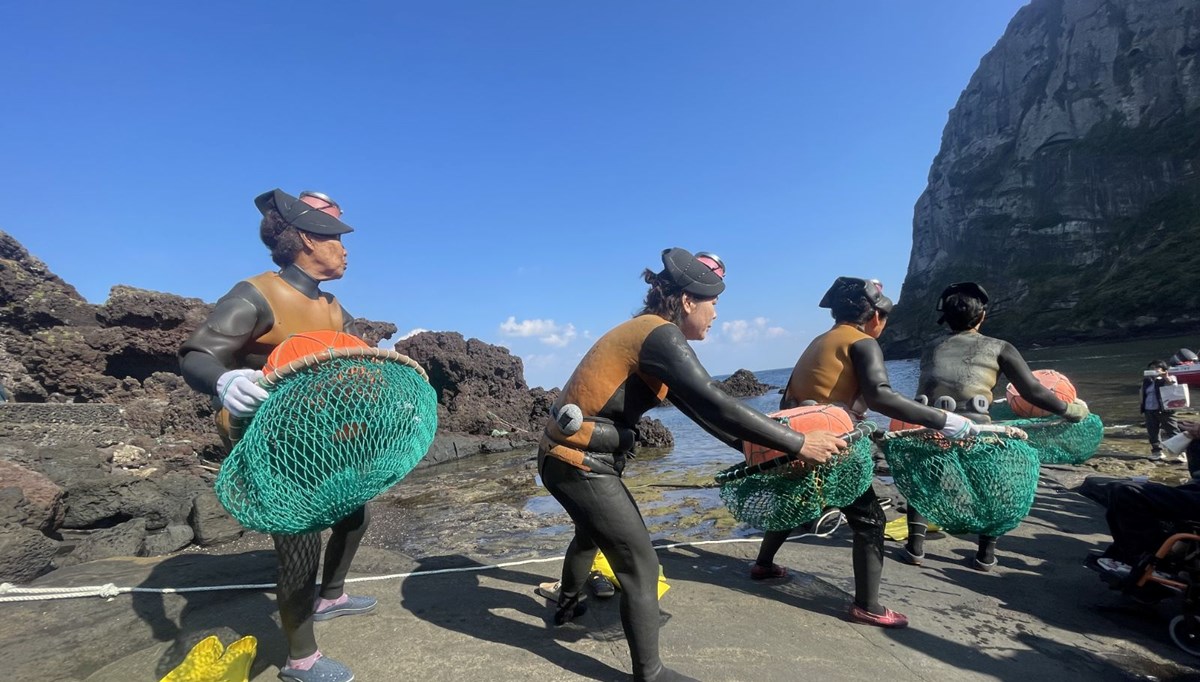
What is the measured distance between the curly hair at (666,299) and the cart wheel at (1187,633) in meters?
3.14

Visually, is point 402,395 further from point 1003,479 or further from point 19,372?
point 19,372

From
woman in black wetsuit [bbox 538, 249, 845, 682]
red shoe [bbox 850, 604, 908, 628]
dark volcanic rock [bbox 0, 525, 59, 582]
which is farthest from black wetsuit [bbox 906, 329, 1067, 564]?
dark volcanic rock [bbox 0, 525, 59, 582]

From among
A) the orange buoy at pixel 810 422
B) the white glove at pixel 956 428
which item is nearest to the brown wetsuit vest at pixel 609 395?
the orange buoy at pixel 810 422

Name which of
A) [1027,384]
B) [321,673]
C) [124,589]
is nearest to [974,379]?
[1027,384]

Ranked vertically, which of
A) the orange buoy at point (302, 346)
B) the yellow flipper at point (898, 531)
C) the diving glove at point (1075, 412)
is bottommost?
the yellow flipper at point (898, 531)

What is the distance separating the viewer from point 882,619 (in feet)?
10.4

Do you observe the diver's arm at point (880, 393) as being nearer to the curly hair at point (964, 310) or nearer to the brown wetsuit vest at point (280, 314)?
the curly hair at point (964, 310)

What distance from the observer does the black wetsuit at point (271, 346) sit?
2.32 m

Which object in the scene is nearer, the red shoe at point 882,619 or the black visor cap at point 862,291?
the red shoe at point 882,619

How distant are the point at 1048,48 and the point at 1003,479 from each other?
10870 cm

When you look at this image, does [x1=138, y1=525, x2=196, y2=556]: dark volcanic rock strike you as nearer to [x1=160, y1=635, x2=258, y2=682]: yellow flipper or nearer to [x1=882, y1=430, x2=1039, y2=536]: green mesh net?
[x1=160, y1=635, x2=258, y2=682]: yellow flipper

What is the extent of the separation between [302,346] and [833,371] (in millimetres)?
3120

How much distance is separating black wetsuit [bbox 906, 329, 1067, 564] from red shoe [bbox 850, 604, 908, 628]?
4.39ft

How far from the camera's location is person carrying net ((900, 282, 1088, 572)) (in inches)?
163
